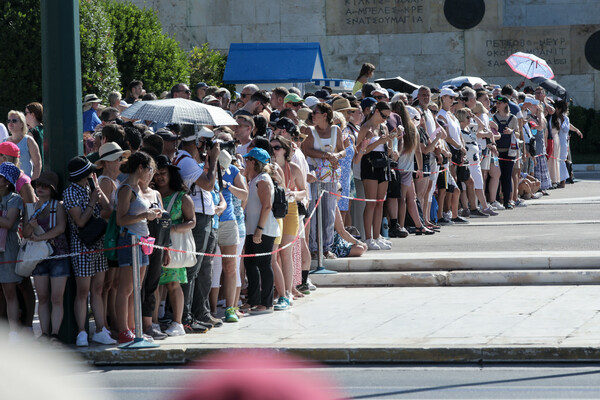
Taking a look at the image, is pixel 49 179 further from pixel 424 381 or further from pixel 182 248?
pixel 424 381

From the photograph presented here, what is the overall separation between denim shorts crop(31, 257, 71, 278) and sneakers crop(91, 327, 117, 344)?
2.01ft

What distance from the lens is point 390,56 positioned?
32.2m

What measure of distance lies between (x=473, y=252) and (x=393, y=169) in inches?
69.7

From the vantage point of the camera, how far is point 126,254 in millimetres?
9141

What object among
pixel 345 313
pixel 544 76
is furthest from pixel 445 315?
pixel 544 76

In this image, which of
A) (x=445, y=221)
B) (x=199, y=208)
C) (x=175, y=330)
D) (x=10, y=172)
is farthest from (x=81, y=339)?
(x=445, y=221)

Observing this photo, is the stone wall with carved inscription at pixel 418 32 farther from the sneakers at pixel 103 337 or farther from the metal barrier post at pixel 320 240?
the sneakers at pixel 103 337

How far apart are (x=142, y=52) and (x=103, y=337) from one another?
16740mm

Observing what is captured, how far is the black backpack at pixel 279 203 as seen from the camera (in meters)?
10.6

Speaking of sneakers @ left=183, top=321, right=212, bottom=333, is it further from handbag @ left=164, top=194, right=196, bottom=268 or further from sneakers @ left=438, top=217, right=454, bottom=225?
sneakers @ left=438, top=217, right=454, bottom=225

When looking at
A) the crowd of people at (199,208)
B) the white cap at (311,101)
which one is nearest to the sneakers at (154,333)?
the crowd of people at (199,208)

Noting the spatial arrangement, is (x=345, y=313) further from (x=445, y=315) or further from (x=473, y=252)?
(x=473, y=252)

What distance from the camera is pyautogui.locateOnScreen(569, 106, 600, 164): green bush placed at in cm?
3141

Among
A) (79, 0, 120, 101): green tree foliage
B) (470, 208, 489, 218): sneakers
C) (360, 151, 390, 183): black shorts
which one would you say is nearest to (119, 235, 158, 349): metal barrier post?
(360, 151, 390, 183): black shorts
